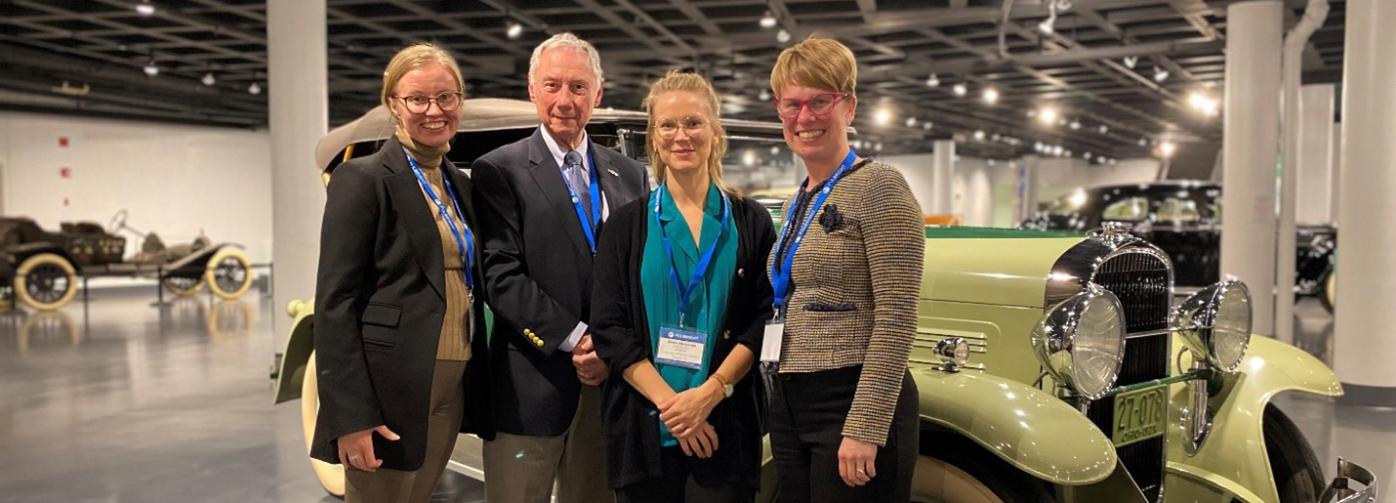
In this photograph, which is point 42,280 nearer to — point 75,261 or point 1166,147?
point 75,261

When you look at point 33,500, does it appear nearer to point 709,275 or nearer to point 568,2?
point 709,275

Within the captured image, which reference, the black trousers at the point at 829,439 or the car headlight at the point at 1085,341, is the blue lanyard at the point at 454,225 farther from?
the car headlight at the point at 1085,341

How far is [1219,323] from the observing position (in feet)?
9.63

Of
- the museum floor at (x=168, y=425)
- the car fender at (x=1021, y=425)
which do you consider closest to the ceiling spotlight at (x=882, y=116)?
the museum floor at (x=168, y=425)

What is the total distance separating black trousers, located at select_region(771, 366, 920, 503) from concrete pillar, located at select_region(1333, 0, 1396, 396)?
579 cm

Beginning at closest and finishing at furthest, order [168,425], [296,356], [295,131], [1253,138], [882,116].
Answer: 1. [296,356]
2. [168,425]
3. [295,131]
4. [1253,138]
5. [882,116]

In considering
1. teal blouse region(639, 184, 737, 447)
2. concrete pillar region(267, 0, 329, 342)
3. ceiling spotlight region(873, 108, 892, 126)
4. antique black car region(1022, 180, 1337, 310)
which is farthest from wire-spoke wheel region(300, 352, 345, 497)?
ceiling spotlight region(873, 108, 892, 126)

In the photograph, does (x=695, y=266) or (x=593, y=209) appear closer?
(x=695, y=266)

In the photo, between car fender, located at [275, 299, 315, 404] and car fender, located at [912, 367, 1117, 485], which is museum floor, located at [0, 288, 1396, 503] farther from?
car fender, located at [912, 367, 1117, 485]

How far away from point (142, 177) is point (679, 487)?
18136mm

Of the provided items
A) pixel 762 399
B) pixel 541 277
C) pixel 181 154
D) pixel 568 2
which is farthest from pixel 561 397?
pixel 181 154

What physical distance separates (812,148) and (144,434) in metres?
4.94

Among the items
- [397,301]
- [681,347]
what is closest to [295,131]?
[397,301]

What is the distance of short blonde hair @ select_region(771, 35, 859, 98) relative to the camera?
183 cm
